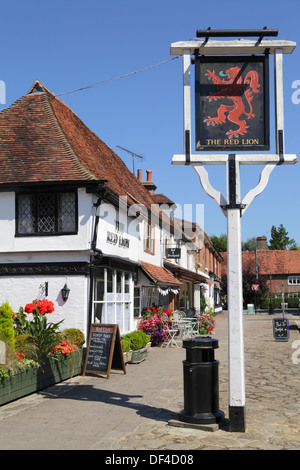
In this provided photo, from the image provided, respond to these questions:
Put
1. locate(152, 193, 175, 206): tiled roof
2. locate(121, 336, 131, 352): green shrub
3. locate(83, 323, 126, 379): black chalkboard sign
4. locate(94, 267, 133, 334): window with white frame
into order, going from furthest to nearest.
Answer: locate(152, 193, 175, 206): tiled roof
locate(94, 267, 133, 334): window with white frame
locate(121, 336, 131, 352): green shrub
locate(83, 323, 126, 379): black chalkboard sign

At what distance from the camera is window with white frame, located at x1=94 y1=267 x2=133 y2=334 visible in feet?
47.4

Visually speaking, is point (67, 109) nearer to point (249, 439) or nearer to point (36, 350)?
point (36, 350)

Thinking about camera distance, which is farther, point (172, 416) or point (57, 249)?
point (57, 249)

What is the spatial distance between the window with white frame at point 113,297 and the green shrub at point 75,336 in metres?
1.24

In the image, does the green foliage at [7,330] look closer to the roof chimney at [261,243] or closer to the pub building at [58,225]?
the pub building at [58,225]

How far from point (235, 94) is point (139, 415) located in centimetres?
501

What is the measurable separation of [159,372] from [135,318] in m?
5.93

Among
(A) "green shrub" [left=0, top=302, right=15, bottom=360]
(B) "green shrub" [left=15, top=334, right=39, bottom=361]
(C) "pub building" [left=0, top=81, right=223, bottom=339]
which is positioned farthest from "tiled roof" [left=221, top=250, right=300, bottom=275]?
(A) "green shrub" [left=0, top=302, right=15, bottom=360]

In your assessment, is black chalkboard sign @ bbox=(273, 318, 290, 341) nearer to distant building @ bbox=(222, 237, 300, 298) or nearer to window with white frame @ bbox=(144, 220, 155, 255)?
window with white frame @ bbox=(144, 220, 155, 255)

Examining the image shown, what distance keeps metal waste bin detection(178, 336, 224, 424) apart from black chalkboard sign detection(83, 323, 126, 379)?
452 centimetres

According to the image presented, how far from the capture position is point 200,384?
720 cm

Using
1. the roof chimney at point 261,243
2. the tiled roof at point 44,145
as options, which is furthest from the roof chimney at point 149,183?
the roof chimney at point 261,243

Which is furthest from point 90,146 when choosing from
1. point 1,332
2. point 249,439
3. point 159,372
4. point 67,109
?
point 249,439
